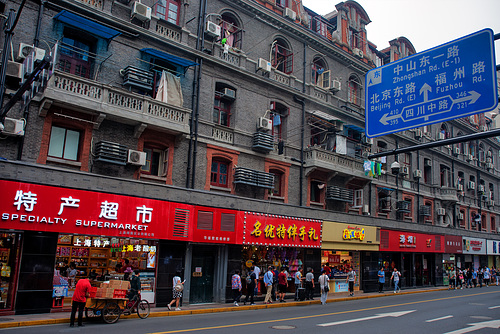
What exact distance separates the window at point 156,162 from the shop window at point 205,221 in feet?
8.48

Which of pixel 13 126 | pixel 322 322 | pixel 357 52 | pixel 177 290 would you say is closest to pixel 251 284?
pixel 177 290

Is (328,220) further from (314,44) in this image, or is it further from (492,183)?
(492,183)

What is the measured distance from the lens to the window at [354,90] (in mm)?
31141

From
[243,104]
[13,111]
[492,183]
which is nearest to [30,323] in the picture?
[13,111]

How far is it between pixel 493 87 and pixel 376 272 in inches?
898

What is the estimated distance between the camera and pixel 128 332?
475 inches

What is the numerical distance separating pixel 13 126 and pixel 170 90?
277 inches

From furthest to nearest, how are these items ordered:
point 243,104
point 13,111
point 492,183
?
point 492,183
point 243,104
point 13,111

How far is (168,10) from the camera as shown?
21.0m

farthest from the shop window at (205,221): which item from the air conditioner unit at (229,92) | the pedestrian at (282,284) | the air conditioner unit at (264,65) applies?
the air conditioner unit at (264,65)

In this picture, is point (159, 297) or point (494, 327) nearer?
point (494, 327)

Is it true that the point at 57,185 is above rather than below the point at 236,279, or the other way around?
above

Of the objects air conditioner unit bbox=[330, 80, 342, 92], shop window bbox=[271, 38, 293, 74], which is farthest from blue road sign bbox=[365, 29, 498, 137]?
A: air conditioner unit bbox=[330, 80, 342, 92]

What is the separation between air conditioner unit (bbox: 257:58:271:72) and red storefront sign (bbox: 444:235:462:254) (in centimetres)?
2413
